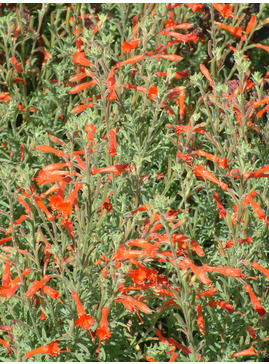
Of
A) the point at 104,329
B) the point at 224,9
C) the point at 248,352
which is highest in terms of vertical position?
the point at 224,9

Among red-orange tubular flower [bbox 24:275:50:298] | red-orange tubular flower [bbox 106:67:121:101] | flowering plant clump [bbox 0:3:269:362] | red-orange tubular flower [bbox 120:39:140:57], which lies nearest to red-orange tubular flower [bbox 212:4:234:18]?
flowering plant clump [bbox 0:3:269:362]

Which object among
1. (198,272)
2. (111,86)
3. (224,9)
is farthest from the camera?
(224,9)

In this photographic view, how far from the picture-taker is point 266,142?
3668mm

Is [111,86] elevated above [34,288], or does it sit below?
above

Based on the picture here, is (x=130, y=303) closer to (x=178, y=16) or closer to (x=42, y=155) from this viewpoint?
(x=42, y=155)

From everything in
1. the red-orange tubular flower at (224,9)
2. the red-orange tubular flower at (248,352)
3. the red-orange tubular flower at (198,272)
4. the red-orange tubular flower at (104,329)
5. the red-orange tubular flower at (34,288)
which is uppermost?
the red-orange tubular flower at (224,9)

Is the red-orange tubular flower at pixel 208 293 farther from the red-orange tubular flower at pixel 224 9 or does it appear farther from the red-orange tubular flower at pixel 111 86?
the red-orange tubular flower at pixel 224 9

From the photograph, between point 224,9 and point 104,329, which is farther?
point 224,9

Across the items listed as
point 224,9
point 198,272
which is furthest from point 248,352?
point 224,9

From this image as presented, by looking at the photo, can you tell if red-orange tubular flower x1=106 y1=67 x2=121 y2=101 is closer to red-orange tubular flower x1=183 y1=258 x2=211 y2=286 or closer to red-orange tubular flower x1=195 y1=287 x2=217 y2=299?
red-orange tubular flower x1=183 y1=258 x2=211 y2=286

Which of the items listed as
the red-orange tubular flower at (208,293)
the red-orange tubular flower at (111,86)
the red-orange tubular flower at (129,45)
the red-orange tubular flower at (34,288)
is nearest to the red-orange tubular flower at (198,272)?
the red-orange tubular flower at (208,293)

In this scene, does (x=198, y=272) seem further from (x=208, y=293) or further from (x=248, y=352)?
(x=248, y=352)

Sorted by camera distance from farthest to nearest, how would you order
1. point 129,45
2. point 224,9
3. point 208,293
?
point 224,9 → point 129,45 → point 208,293

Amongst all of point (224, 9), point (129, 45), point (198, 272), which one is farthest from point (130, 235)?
point (224, 9)
